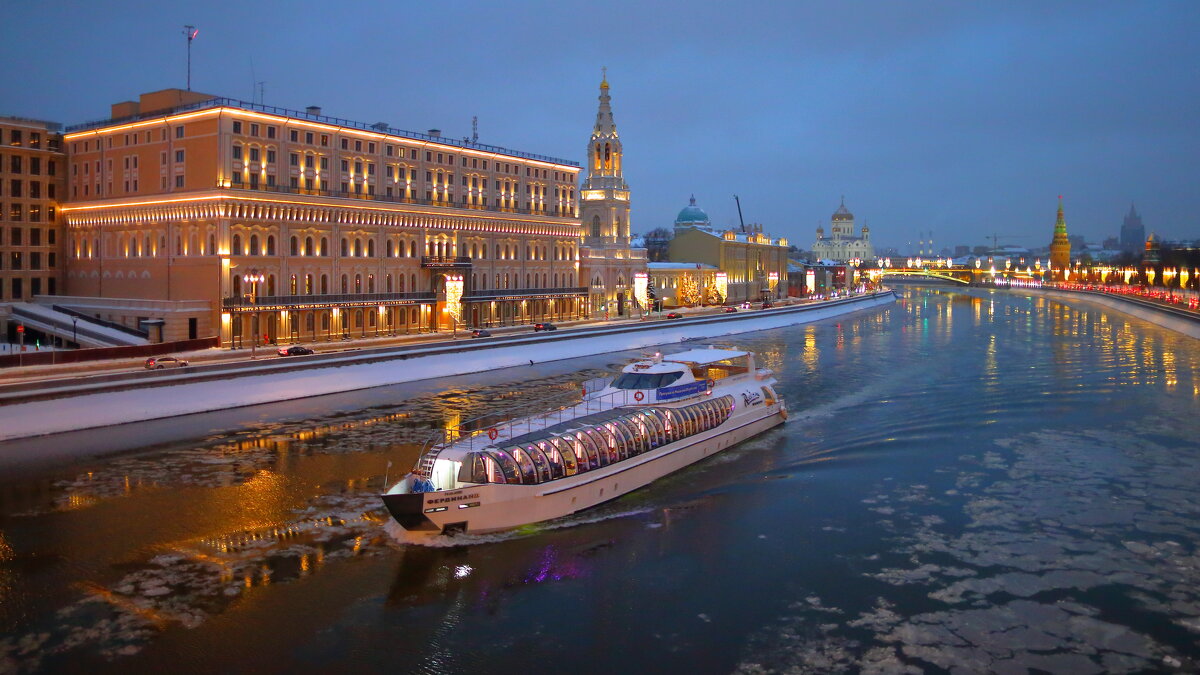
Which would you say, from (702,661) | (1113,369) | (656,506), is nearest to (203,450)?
(656,506)

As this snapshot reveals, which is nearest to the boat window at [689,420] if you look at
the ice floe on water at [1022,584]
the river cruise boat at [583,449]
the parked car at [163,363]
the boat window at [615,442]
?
the river cruise boat at [583,449]

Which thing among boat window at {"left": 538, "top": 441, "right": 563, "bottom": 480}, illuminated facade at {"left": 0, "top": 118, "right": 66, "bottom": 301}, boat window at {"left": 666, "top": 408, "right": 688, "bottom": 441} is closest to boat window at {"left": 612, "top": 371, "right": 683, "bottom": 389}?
boat window at {"left": 666, "top": 408, "right": 688, "bottom": 441}

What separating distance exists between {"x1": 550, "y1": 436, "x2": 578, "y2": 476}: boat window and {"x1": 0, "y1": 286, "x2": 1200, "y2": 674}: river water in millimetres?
1360

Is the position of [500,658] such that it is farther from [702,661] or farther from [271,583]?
[271,583]

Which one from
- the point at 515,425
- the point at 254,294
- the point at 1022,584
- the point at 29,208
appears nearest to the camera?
the point at 1022,584

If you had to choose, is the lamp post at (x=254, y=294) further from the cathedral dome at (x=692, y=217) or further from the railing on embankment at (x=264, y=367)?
the cathedral dome at (x=692, y=217)

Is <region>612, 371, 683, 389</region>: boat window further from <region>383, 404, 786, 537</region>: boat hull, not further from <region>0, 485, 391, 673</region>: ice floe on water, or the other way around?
<region>0, 485, 391, 673</region>: ice floe on water

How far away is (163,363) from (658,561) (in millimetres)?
37965

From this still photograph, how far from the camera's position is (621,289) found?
106m

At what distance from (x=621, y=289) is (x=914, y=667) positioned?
90.6 m

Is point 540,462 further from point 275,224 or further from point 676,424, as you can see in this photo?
point 275,224

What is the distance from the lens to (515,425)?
28.2 m

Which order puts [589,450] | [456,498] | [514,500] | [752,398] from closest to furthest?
1. [456,498]
2. [514,500]
3. [589,450]
4. [752,398]

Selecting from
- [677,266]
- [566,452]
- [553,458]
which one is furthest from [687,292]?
[553,458]
